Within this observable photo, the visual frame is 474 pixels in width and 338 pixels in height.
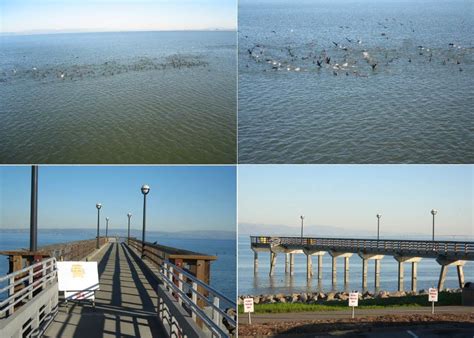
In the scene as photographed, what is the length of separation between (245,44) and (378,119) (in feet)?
7.19

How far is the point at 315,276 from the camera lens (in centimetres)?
1680

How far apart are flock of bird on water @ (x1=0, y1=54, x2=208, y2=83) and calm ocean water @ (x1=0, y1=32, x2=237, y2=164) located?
0.02m

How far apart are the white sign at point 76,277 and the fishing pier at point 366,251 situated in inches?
245

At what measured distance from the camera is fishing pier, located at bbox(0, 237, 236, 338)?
5.55 meters

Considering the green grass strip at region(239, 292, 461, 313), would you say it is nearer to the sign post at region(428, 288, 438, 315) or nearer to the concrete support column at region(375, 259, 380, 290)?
the sign post at region(428, 288, 438, 315)

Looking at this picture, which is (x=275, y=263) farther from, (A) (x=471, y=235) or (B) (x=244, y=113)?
(B) (x=244, y=113)

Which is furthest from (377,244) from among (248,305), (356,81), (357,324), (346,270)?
(356,81)

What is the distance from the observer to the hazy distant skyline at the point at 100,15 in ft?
39.0

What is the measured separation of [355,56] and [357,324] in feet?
13.0

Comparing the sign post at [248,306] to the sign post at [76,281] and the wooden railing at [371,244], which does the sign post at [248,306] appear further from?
the sign post at [76,281]

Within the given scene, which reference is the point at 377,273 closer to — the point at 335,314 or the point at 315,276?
the point at 315,276

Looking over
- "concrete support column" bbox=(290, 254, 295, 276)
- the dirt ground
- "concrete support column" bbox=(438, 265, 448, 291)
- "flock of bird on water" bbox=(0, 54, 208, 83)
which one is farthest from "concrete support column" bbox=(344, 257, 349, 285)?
"flock of bird on water" bbox=(0, 54, 208, 83)

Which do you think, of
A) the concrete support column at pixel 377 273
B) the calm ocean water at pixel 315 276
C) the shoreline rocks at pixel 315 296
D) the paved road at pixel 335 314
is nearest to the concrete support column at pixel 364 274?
the calm ocean water at pixel 315 276

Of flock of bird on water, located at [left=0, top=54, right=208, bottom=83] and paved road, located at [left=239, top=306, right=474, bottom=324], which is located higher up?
flock of bird on water, located at [left=0, top=54, right=208, bottom=83]
